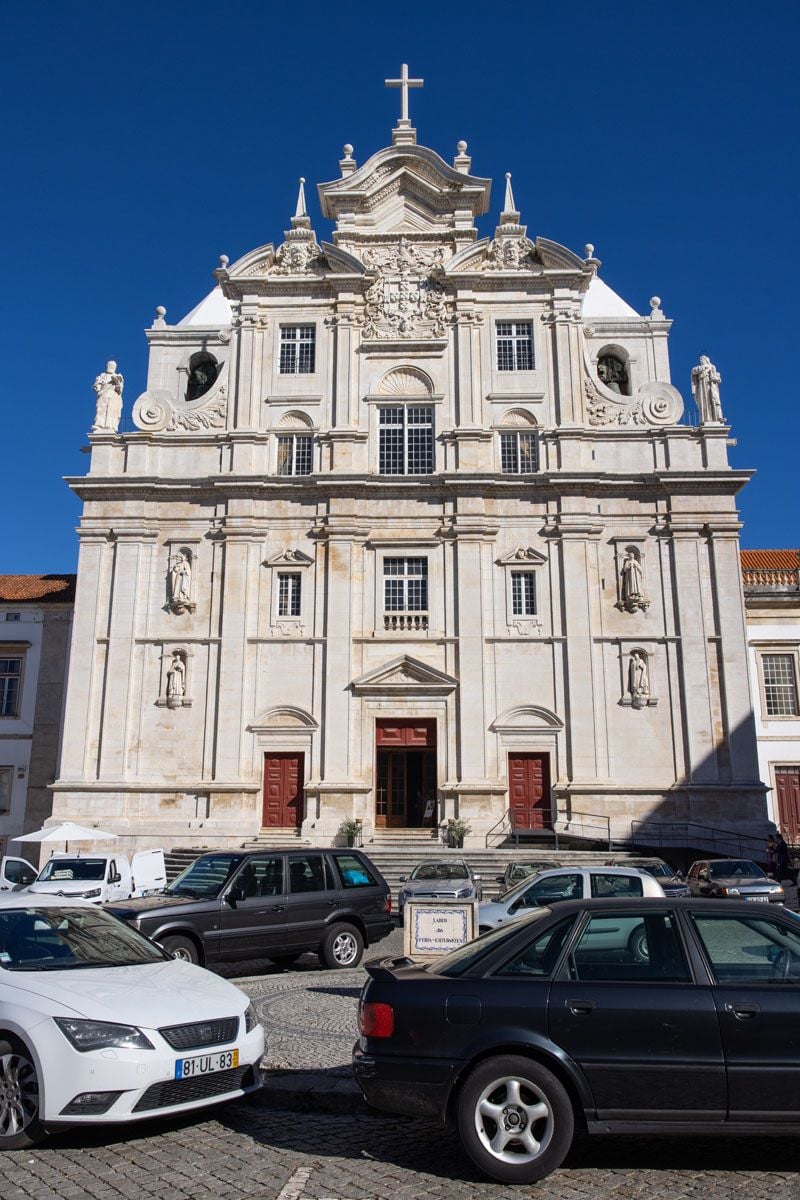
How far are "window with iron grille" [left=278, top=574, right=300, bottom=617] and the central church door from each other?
4879 millimetres

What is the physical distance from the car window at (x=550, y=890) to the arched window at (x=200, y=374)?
27.5 metres

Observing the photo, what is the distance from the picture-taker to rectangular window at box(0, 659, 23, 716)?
3647cm

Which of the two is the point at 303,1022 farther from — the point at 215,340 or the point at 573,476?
the point at 215,340

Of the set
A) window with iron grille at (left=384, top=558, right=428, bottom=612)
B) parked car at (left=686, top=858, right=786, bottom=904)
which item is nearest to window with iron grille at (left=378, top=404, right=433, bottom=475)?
window with iron grille at (left=384, top=558, right=428, bottom=612)

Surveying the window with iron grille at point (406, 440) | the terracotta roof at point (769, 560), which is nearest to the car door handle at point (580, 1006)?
the window with iron grille at point (406, 440)

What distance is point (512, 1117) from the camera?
20.3 ft

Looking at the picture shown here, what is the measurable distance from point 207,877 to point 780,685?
1078 inches

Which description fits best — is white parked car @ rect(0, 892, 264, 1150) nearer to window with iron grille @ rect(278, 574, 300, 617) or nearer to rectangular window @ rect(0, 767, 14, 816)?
window with iron grille @ rect(278, 574, 300, 617)

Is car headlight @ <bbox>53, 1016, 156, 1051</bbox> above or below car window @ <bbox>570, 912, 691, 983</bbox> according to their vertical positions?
below

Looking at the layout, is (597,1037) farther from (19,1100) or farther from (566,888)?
(566,888)

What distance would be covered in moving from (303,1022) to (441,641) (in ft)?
69.7

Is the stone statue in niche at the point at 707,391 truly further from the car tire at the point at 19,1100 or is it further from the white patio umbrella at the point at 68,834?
the car tire at the point at 19,1100

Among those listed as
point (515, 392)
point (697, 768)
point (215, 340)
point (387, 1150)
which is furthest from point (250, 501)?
point (387, 1150)

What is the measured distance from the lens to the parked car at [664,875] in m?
17.5
